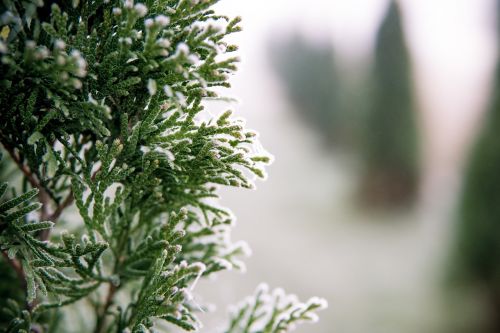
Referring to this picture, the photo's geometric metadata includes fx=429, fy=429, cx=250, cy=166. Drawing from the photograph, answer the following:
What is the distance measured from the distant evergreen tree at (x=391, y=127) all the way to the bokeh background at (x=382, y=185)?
0.05 metres

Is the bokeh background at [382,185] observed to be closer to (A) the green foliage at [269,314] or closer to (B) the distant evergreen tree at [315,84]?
(B) the distant evergreen tree at [315,84]

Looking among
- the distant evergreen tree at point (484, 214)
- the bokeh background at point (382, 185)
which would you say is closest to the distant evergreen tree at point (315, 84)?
the bokeh background at point (382, 185)

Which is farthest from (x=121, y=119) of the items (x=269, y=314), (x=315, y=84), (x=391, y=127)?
(x=315, y=84)

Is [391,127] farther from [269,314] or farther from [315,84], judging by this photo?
[269,314]

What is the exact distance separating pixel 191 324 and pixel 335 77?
27.5 m

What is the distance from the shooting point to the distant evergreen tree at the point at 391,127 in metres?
19.6

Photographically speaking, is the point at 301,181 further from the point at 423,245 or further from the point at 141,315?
the point at 141,315

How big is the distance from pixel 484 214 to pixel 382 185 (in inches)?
400

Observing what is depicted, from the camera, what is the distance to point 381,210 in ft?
71.0

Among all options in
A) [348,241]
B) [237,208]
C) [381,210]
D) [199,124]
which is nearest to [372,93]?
[381,210]

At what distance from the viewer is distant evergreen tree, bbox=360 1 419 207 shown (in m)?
19.6

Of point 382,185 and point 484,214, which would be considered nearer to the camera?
point 484,214

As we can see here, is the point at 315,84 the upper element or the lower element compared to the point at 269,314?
upper

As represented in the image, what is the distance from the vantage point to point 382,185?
22219 millimetres
